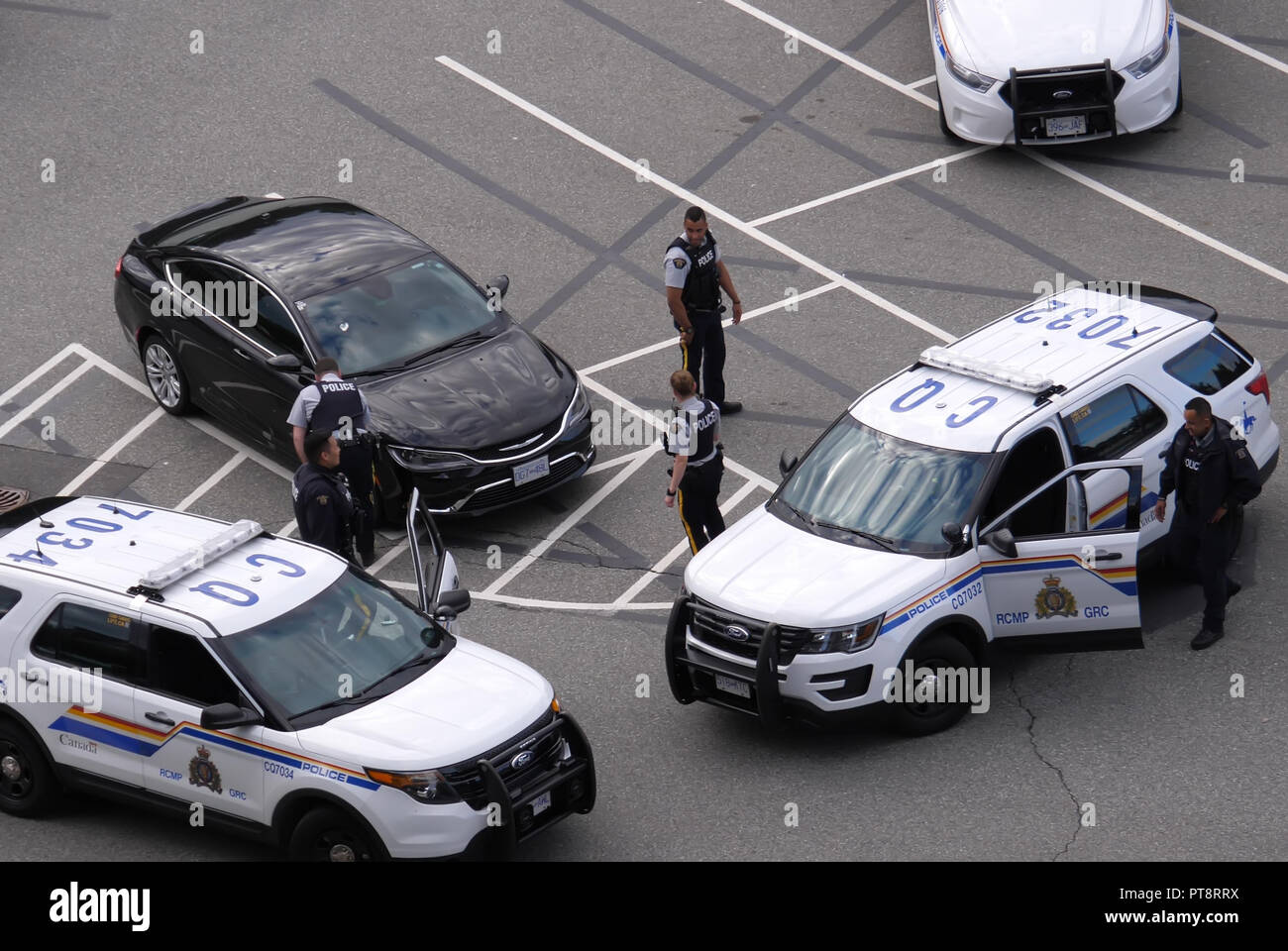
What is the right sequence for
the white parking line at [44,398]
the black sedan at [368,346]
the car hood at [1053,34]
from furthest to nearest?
the car hood at [1053,34] → the white parking line at [44,398] → the black sedan at [368,346]

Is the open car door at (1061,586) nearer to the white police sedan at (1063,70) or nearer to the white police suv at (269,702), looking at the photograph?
the white police suv at (269,702)

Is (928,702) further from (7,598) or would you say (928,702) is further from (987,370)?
(7,598)

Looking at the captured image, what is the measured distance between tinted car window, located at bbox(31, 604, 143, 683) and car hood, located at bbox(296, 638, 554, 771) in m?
1.25

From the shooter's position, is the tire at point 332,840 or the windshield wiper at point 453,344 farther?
the windshield wiper at point 453,344

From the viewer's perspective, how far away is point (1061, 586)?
10.9 m

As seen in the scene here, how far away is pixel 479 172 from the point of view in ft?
60.6

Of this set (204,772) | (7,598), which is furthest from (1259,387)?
(7,598)

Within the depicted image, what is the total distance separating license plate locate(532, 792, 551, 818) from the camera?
9500mm

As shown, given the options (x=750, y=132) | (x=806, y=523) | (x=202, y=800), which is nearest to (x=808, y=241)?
(x=750, y=132)

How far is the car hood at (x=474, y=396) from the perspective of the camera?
1350 cm

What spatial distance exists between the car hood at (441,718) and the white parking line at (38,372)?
24.0 feet

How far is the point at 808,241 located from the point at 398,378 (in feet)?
16.4

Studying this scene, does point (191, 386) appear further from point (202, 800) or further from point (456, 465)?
point (202, 800)

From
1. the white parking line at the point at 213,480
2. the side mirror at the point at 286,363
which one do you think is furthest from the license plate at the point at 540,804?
the white parking line at the point at 213,480
